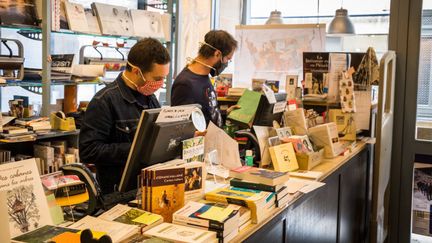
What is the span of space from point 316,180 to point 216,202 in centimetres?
87

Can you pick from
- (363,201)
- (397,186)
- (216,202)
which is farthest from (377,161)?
(216,202)

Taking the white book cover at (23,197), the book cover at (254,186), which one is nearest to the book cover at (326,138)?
the book cover at (254,186)

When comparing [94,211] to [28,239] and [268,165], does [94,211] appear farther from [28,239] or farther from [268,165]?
[268,165]

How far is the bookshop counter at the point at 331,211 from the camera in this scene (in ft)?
7.17

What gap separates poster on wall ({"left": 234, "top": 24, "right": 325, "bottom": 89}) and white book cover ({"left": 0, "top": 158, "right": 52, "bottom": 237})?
3.86m

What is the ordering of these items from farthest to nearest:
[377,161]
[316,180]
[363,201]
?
1. [363,201]
2. [377,161]
3. [316,180]

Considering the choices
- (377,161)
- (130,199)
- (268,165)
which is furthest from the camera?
(377,161)

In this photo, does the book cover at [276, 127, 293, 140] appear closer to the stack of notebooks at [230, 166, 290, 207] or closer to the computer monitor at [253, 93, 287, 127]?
the computer monitor at [253, 93, 287, 127]

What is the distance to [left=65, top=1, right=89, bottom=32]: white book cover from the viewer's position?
4137 mm

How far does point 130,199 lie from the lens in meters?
2.14

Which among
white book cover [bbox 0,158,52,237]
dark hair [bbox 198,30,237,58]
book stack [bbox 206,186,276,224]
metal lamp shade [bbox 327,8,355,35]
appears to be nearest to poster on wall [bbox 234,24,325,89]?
metal lamp shade [bbox 327,8,355,35]

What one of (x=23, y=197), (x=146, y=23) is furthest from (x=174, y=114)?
(x=146, y=23)

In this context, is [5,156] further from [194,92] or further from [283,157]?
[283,157]

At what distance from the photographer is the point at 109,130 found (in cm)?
261
